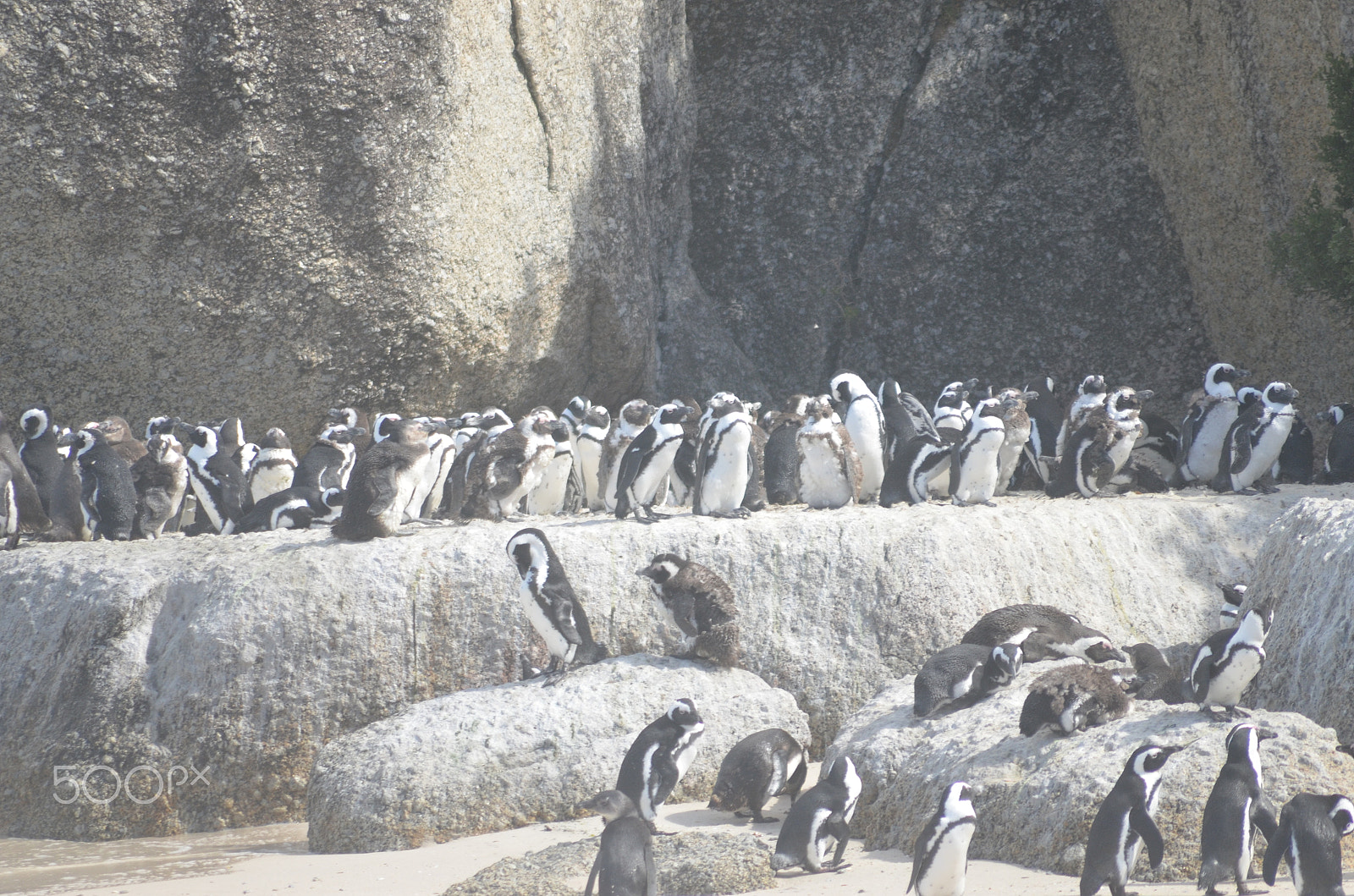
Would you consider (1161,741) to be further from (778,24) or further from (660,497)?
(778,24)

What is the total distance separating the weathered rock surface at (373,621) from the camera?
24.9 feet

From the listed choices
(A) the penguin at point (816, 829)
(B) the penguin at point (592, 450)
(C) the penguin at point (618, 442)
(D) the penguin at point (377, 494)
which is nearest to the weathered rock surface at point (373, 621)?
(D) the penguin at point (377, 494)

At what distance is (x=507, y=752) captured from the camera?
6727 mm

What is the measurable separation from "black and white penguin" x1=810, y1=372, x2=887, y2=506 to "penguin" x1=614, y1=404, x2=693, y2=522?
5.70 feet

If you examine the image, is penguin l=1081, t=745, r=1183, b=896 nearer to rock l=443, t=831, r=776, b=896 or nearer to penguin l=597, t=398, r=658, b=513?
rock l=443, t=831, r=776, b=896

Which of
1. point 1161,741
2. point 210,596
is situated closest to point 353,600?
point 210,596

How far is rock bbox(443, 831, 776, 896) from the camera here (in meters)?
5.33

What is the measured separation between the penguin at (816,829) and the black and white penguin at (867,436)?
4.49 metres

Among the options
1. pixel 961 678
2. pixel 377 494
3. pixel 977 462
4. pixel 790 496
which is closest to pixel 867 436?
pixel 790 496

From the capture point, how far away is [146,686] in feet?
25.4

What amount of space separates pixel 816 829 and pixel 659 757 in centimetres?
91

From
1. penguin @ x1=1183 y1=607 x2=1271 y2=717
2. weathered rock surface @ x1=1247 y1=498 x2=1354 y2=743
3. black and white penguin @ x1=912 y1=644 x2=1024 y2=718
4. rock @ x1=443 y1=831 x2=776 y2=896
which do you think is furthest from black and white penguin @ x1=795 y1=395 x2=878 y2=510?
rock @ x1=443 y1=831 x2=776 y2=896

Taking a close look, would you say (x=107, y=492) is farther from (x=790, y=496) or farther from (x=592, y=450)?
(x=790, y=496)

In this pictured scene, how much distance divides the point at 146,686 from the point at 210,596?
2.13 ft
